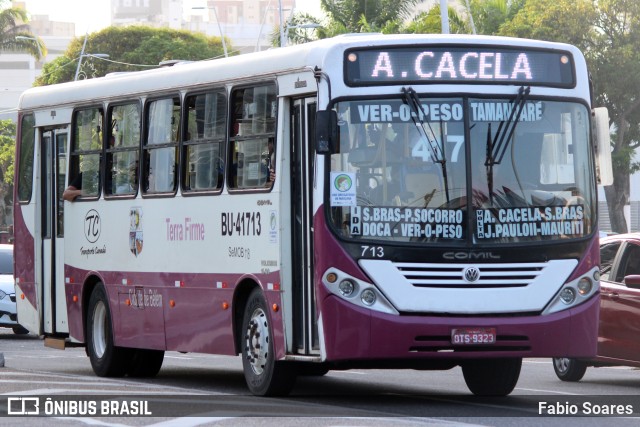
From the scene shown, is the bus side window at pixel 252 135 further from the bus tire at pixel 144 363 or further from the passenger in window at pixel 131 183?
the bus tire at pixel 144 363

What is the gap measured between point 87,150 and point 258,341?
486 centimetres

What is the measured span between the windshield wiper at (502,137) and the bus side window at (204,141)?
2.87 m

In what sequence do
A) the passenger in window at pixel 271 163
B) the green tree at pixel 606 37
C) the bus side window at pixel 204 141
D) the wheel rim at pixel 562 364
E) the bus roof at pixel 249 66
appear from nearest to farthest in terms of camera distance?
the bus roof at pixel 249 66 → the passenger in window at pixel 271 163 → the bus side window at pixel 204 141 → the wheel rim at pixel 562 364 → the green tree at pixel 606 37

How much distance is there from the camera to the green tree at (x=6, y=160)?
7988cm

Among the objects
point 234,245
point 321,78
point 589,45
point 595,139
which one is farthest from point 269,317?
point 589,45

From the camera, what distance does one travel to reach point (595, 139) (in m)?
13.9

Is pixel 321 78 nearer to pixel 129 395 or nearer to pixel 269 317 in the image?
pixel 269 317

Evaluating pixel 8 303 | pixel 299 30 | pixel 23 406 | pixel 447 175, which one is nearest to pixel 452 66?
pixel 447 175

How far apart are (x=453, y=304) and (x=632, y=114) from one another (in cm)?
3657

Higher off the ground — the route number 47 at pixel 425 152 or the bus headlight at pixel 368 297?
the route number 47 at pixel 425 152

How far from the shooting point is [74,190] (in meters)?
18.4

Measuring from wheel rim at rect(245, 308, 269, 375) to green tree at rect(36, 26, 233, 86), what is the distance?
7564 cm

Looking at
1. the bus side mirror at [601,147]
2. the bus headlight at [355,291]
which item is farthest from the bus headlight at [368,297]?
the bus side mirror at [601,147]

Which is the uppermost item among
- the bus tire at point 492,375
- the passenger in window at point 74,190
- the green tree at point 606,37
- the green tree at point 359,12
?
the green tree at point 359,12
